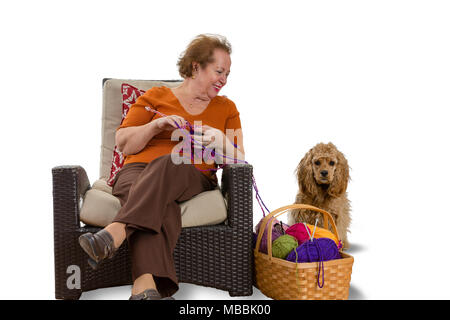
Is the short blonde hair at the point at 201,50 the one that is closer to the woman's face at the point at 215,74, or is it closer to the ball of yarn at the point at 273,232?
the woman's face at the point at 215,74

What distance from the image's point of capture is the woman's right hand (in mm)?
2494

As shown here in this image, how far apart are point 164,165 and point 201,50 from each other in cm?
78

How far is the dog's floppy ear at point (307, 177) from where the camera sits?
3.20 meters

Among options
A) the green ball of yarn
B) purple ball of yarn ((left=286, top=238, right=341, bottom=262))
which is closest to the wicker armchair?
the green ball of yarn

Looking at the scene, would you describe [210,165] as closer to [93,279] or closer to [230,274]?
[230,274]

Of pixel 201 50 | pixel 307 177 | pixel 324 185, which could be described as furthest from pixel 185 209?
pixel 324 185

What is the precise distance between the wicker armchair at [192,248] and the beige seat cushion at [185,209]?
33 mm

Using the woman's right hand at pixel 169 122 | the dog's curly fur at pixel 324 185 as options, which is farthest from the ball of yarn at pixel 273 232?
the woman's right hand at pixel 169 122

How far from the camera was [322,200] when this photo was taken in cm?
323

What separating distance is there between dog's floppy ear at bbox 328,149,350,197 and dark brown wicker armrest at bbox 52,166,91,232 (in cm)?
172

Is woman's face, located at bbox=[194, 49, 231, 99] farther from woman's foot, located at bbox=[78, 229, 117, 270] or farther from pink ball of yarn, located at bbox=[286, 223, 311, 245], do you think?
woman's foot, located at bbox=[78, 229, 117, 270]

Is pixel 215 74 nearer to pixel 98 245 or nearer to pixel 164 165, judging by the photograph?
pixel 164 165

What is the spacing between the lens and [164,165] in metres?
2.33

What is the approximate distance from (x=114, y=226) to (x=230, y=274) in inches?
27.6
